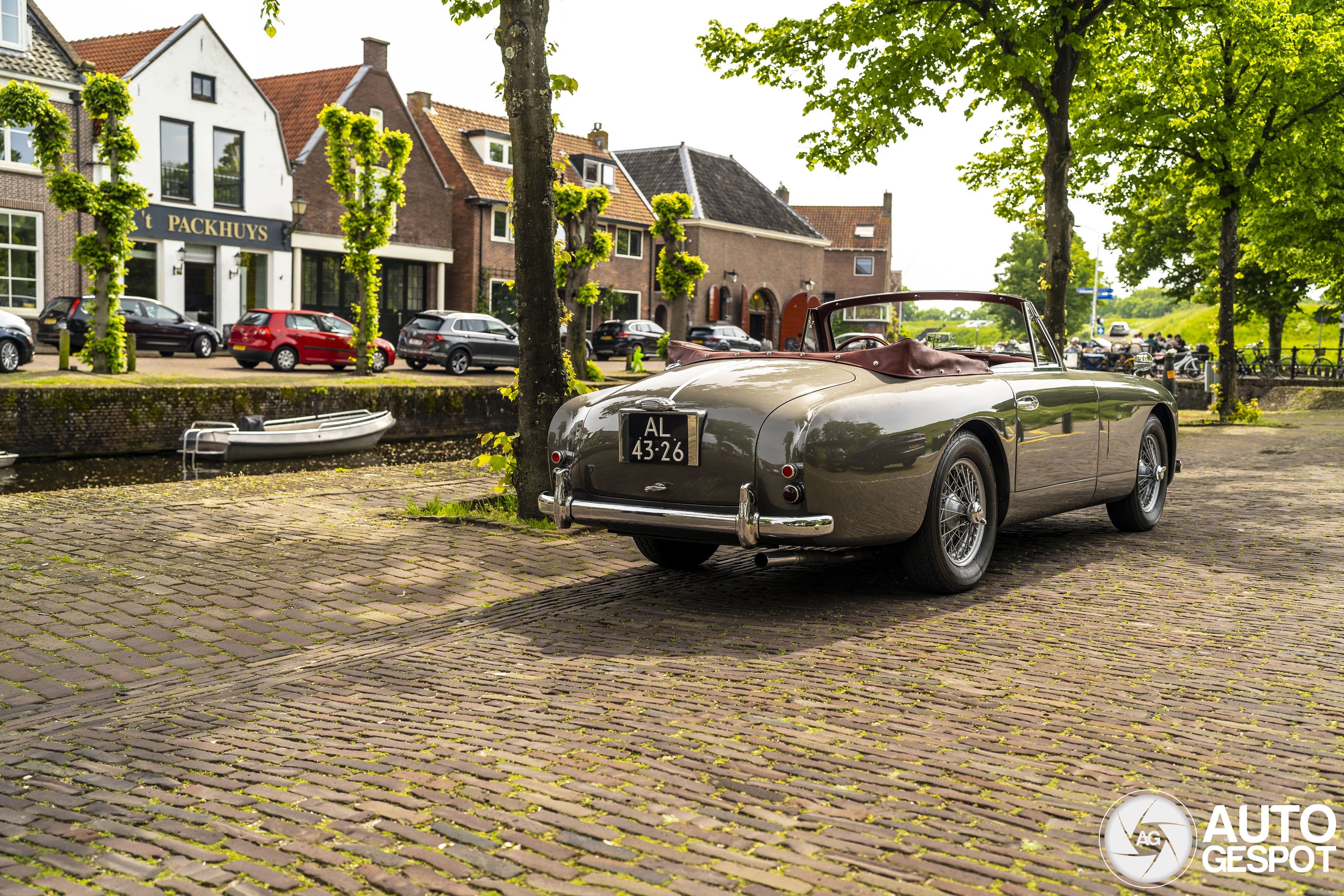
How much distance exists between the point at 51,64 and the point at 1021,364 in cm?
3124

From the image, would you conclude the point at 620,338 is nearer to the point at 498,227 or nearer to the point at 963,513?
the point at 498,227

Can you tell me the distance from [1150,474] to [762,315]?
50425 mm

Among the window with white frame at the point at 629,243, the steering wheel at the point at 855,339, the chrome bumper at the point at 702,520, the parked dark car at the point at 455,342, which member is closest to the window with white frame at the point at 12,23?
the parked dark car at the point at 455,342

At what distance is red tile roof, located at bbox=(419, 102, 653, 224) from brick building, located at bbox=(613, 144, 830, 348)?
93.8 inches

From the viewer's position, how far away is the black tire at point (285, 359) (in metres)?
26.8

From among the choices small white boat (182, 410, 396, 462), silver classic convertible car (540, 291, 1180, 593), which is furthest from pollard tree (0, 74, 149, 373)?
silver classic convertible car (540, 291, 1180, 593)

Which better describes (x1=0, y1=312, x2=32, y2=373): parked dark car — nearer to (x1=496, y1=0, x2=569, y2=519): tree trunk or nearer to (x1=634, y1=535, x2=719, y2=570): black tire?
(x1=496, y1=0, x2=569, y2=519): tree trunk

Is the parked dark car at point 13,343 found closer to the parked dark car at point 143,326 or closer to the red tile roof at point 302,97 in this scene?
the parked dark car at point 143,326

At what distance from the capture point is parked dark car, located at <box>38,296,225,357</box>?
2486cm

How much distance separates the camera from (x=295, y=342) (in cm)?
2717

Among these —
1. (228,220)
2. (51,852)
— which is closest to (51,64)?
(228,220)

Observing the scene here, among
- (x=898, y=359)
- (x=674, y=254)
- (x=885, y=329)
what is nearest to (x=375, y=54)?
(x=674, y=254)

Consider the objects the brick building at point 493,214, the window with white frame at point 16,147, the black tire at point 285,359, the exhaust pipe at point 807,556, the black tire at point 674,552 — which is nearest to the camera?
the exhaust pipe at point 807,556

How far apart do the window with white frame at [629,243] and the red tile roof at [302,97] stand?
41.9 ft
